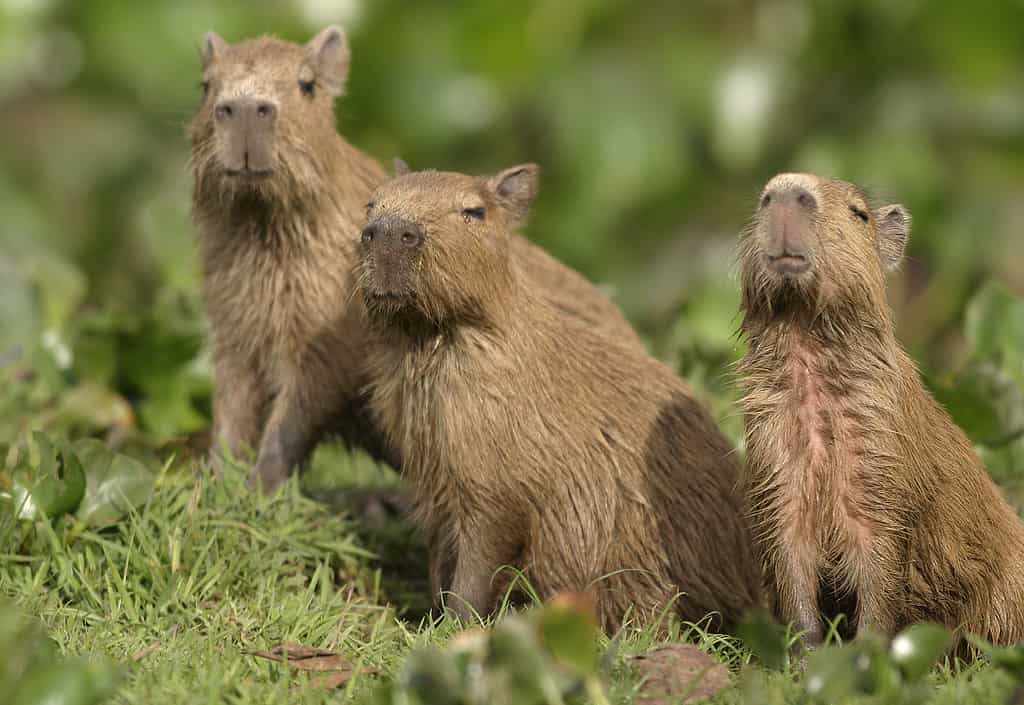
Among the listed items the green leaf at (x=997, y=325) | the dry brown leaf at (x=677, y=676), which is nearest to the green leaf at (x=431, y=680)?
the dry brown leaf at (x=677, y=676)

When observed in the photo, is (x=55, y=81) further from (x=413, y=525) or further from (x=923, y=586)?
(x=923, y=586)

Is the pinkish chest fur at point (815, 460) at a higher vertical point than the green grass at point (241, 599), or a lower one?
higher

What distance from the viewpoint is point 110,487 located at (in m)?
4.62

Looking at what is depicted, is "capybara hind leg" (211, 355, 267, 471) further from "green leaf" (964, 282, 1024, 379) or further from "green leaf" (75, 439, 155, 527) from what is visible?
"green leaf" (964, 282, 1024, 379)

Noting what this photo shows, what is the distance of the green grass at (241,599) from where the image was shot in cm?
366

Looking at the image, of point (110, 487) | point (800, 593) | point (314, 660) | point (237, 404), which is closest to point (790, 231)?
point (800, 593)

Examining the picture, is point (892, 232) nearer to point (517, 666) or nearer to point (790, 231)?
point (790, 231)

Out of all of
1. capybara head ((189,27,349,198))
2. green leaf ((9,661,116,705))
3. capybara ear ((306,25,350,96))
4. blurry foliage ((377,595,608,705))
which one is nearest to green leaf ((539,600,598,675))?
blurry foliage ((377,595,608,705))

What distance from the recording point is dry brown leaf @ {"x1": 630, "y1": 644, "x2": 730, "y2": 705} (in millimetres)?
3555

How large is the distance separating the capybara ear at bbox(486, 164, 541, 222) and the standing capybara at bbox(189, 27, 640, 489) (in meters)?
0.54

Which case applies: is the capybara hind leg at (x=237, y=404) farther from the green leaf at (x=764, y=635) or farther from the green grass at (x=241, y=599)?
the green leaf at (x=764, y=635)

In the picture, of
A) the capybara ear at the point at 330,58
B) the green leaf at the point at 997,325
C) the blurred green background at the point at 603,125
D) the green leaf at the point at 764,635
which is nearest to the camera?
the green leaf at the point at 764,635

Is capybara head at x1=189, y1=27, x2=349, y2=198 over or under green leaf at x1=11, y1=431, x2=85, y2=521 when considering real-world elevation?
over

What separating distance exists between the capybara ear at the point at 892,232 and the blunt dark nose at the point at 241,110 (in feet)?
6.46
